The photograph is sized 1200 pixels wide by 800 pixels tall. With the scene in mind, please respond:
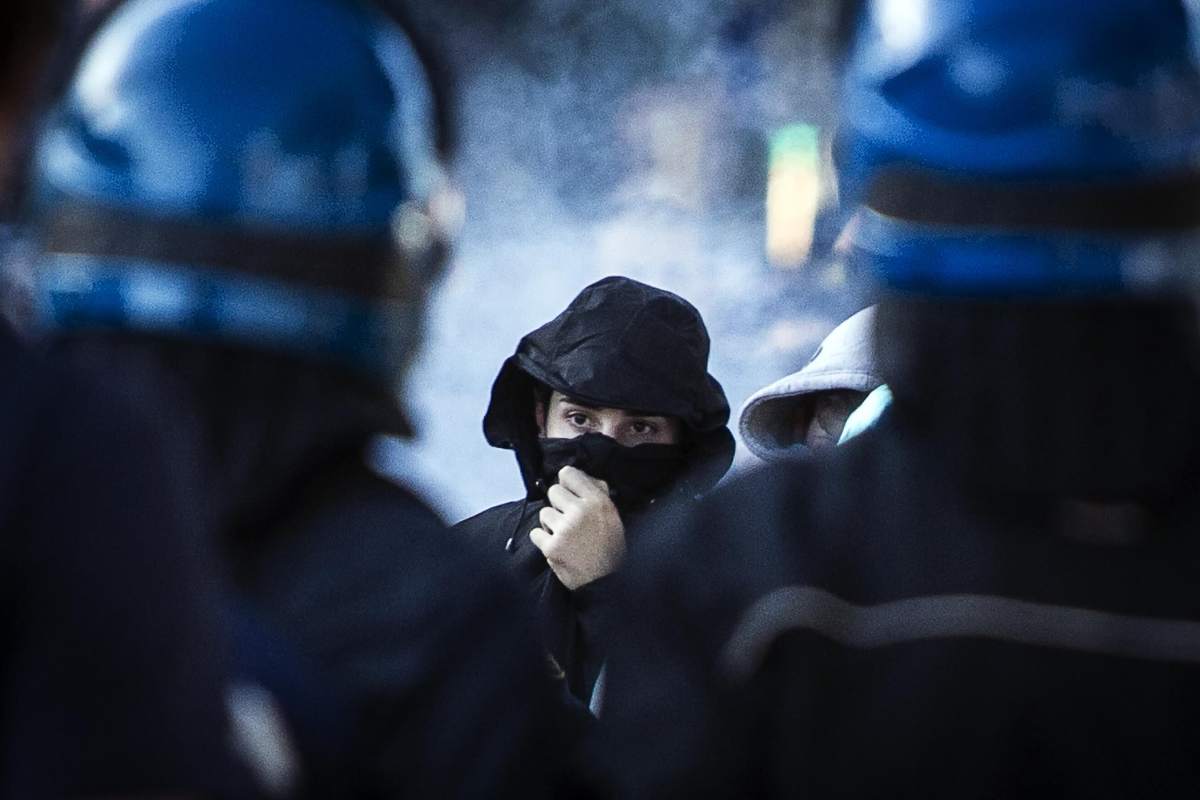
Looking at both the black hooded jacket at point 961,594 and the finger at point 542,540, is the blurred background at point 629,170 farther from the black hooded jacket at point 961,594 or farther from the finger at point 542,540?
the black hooded jacket at point 961,594

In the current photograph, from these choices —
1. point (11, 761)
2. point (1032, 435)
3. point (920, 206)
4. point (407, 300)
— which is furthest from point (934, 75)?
point (11, 761)

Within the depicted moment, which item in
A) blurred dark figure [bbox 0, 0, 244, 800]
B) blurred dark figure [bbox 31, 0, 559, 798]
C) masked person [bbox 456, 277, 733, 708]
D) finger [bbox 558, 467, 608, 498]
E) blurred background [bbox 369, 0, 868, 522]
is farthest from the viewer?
blurred background [bbox 369, 0, 868, 522]

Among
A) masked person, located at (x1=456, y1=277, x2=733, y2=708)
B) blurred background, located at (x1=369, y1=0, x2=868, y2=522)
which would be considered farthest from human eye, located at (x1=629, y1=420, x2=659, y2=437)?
blurred background, located at (x1=369, y1=0, x2=868, y2=522)

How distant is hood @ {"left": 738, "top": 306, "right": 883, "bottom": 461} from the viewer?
12.9 feet

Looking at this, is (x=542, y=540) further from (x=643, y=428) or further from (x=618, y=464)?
(x=643, y=428)

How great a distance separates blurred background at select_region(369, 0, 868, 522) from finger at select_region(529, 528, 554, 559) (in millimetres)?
9248

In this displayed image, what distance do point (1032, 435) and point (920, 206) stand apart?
279 millimetres

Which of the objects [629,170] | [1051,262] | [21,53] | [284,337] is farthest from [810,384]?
[629,170]

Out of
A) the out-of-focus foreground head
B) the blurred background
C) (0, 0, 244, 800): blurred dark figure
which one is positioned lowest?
the blurred background

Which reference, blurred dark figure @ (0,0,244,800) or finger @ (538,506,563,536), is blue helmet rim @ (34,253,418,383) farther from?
finger @ (538,506,563,536)

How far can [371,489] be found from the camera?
6.73 feet

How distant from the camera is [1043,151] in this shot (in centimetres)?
194

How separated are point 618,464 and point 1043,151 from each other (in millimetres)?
2125

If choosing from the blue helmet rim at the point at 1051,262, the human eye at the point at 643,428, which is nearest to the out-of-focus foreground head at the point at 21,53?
the blue helmet rim at the point at 1051,262
